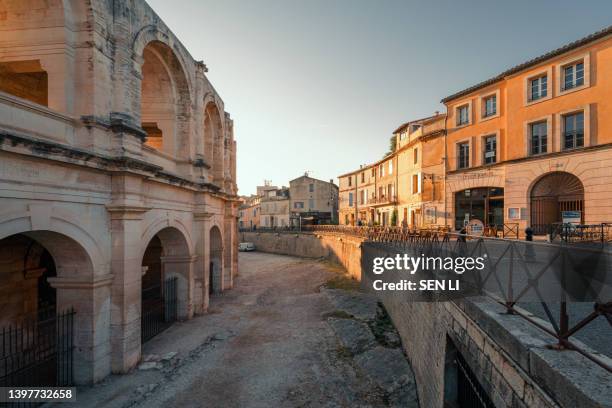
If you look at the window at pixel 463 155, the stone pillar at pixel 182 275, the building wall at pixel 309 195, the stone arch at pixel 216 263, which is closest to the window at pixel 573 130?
the window at pixel 463 155

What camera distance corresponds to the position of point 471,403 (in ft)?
17.2

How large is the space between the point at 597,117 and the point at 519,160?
3.81 m

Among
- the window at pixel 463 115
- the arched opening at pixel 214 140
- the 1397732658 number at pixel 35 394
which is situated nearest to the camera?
the 1397732658 number at pixel 35 394

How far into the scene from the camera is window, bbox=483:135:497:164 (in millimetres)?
19656

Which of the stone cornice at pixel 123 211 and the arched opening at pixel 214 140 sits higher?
the arched opening at pixel 214 140

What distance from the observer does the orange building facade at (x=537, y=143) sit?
1483 cm

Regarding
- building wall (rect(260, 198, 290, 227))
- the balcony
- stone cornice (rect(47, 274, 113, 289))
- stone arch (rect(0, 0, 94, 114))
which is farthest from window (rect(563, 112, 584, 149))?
building wall (rect(260, 198, 290, 227))

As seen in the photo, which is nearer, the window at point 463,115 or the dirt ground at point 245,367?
the dirt ground at point 245,367

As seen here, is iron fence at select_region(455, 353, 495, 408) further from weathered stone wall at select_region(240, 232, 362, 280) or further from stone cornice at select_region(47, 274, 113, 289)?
weathered stone wall at select_region(240, 232, 362, 280)

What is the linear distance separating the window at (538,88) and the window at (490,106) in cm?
222

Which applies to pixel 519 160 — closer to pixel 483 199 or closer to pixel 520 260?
pixel 483 199

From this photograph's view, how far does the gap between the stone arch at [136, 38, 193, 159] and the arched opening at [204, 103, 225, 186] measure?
4407 mm

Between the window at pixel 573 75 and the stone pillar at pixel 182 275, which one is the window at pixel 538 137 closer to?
the window at pixel 573 75

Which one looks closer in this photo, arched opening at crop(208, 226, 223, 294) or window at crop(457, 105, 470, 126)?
arched opening at crop(208, 226, 223, 294)
